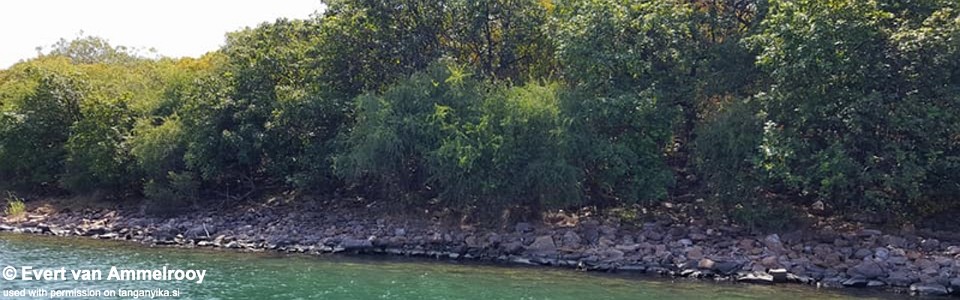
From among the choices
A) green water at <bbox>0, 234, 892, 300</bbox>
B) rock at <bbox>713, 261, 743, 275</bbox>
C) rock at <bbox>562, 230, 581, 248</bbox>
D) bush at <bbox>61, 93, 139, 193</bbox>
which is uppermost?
bush at <bbox>61, 93, 139, 193</bbox>

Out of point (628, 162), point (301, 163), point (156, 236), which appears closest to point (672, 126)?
point (628, 162)

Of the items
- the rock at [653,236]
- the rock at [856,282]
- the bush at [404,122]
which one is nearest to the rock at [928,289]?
the rock at [856,282]

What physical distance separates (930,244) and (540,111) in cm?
1077

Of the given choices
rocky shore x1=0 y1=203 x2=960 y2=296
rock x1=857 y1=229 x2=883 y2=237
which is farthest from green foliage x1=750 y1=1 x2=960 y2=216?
rocky shore x1=0 y1=203 x2=960 y2=296

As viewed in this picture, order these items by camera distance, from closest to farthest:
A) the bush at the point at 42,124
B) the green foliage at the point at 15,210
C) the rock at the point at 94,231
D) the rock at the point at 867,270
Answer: the rock at the point at 867,270 < the rock at the point at 94,231 < the green foliage at the point at 15,210 < the bush at the point at 42,124

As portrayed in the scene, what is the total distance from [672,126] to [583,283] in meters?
6.98

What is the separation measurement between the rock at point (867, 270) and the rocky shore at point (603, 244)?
0.02m

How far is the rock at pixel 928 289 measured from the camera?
56.6ft

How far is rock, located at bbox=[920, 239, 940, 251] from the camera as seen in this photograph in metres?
19.3

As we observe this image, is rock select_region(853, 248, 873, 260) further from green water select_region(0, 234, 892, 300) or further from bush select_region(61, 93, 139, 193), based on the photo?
bush select_region(61, 93, 139, 193)

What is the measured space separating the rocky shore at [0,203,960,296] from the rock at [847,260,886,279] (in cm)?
2

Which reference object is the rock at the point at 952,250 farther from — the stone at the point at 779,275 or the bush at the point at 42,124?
the bush at the point at 42,124

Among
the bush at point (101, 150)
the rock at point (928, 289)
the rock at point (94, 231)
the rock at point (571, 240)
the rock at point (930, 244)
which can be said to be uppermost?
the bush at point (101, 150)

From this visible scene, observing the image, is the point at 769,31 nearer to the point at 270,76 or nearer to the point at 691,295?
the point at 691,295
